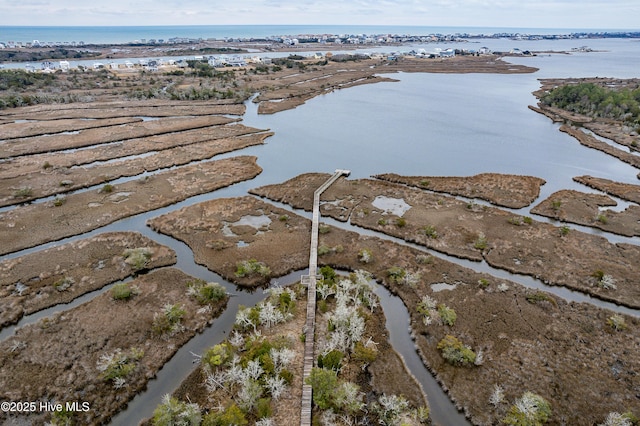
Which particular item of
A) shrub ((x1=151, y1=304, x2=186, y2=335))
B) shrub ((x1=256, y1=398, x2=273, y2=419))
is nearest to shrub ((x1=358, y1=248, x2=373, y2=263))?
shrub ((x1=151, y1=304, x2=186, y2=335))

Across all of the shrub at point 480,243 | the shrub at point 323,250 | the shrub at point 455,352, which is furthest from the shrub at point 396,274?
the shrub at point 480,243

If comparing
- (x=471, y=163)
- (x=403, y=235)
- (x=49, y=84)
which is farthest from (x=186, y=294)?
(x=49, y=84)

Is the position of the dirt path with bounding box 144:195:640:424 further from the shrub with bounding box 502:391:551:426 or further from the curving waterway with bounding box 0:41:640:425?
the curving waterway with bounding box 0:41:640:425

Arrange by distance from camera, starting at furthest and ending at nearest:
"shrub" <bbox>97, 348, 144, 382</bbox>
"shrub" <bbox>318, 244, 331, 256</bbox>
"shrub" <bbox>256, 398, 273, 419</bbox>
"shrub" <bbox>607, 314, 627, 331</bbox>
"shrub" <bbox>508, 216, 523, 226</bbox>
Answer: "shrub" <bbox>508, 216, 523, 226</bbox> → "shrub" <bbox>318, 244, 331, 256</bbox> → "shrub" <bbox>607, 314, 627, 331</bbox> → "shrub" <bbox>97, 348, 144, 382</bbox> → "shrub" <bbox>256, 398, 273, 419</bbox>

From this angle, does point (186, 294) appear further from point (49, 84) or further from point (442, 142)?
point (49, 84)

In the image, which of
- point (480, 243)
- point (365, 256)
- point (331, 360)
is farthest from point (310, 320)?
point (480, 243)

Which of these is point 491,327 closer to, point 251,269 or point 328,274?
point 328,274

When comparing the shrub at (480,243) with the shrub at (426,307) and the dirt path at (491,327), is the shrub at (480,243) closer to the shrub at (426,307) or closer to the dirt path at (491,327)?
the dirt path at (491,327)
